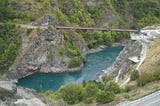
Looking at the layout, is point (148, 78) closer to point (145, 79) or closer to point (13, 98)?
point (145, 79)

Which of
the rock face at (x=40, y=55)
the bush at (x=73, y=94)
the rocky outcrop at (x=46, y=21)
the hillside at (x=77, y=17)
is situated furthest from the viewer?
the rocky outcrop at (x=46, y=21)

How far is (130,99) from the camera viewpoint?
39.4m

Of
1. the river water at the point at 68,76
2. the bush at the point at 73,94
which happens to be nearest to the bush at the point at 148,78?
the bush at the point at 73,94

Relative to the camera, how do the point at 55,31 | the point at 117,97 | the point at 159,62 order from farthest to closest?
the point at 55,31 < the point at 159,62 < the point at 117,97

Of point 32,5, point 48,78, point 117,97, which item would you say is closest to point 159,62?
point 117,97

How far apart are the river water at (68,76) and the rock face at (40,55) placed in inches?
102

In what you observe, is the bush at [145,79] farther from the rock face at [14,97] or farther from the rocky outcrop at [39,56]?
the rocky outcrop at [39,56]

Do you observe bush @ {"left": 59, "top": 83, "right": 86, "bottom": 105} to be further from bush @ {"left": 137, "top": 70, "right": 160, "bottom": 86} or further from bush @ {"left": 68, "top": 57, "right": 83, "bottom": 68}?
bush @ {"left": 68, "top": 57, "right": 83, "bottom": 68}

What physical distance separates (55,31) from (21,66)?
43.3ft

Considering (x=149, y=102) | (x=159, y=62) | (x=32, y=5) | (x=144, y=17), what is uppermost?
(x=149, y=102)

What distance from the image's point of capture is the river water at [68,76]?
94.6 meters

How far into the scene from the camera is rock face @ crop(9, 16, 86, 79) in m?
105

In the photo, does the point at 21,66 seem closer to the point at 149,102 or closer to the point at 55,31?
the point at 55,31

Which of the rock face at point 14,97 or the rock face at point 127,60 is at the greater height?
the rock face at point 14,97
